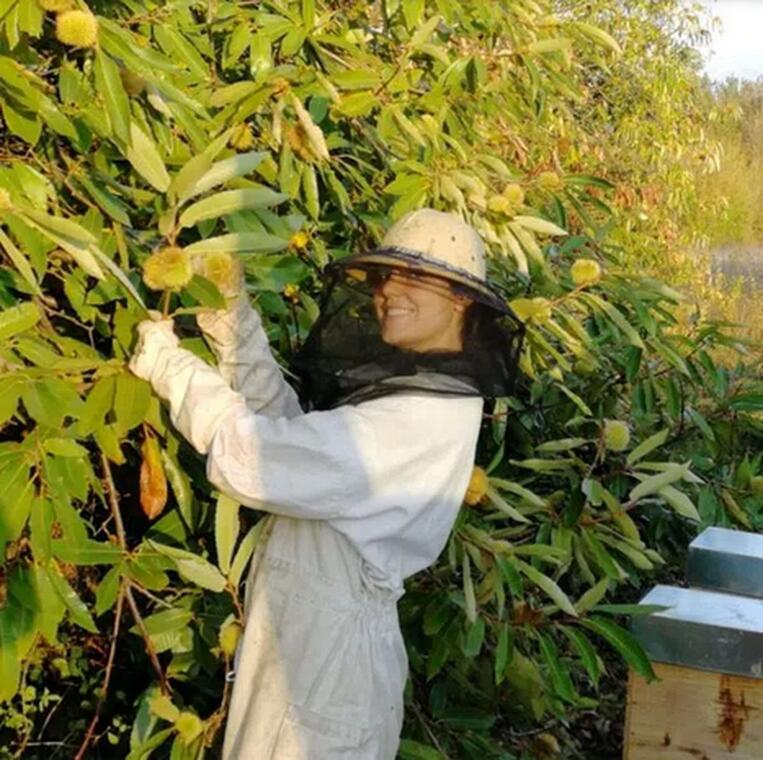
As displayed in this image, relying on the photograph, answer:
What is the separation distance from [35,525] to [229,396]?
284 millimetres

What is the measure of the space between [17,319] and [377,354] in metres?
0.51

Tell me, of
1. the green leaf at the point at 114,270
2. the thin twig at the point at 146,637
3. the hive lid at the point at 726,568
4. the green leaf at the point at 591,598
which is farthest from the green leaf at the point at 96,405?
the hive lid at the point at 726,568

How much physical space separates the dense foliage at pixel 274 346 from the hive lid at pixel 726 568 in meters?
0.11

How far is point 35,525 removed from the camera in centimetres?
165

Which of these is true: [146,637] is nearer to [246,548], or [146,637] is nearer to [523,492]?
[246,548]

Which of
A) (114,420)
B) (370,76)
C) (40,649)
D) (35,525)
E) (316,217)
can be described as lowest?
(40,649)

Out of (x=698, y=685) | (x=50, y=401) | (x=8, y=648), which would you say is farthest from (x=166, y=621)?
(x=698, y=685)

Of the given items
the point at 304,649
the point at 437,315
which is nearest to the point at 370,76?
the point at 437,315

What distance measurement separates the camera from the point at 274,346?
7.48ft

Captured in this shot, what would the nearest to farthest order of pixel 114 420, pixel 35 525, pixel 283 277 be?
1. pixel 35 525
2. pixel 114 420
3. pixel 283 277

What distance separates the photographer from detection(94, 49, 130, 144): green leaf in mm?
1691

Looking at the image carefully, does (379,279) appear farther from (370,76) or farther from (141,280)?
(370,76)

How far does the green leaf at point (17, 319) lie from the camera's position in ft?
5.23

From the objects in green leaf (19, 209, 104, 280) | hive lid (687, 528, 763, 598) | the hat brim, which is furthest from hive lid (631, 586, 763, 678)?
green leaf (19, 209, 104, 280)
